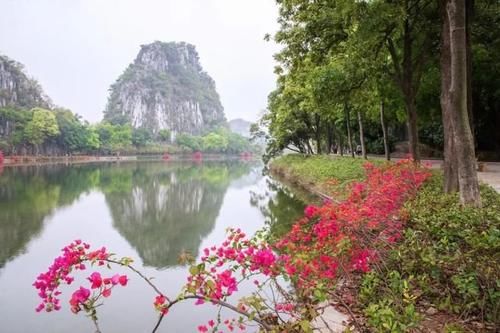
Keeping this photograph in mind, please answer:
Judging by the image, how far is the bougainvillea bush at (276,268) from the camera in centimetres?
281

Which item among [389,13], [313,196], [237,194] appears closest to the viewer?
[389,13]

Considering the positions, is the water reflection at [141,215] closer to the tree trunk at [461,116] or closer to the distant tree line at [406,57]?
the tree trunk at [461,116]

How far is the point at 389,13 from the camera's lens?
30.2 feet

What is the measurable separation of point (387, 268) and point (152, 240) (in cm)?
796

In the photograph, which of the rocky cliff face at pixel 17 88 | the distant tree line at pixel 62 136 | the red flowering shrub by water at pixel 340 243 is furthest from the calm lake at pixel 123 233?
the rocky cliff face at pixel 17 88

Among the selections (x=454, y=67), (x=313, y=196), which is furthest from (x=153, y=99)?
(x=454, y=67)

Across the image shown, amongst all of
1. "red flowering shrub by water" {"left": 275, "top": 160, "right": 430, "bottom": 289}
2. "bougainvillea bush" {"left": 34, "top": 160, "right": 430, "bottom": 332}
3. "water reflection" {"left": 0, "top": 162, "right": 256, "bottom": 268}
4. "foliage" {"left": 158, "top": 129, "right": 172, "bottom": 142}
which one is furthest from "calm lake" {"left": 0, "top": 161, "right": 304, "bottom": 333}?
"foliage" {"left": 158, "top": 129, "right": 172, "bottom": 142}

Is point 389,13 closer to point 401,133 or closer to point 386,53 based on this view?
point 386,53

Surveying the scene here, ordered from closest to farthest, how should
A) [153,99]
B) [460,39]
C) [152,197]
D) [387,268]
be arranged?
[387,268]
[460,39]
[152,197]
[153,99]

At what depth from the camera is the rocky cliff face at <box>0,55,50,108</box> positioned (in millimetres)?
74000

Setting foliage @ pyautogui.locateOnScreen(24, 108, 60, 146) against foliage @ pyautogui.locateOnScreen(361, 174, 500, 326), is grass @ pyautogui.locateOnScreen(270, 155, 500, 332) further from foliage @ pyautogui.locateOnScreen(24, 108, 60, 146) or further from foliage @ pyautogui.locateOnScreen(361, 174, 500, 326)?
foliage @ pyautogui.locateOnScreen(24, 108, 60, 146)

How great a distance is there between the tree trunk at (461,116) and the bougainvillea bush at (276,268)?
1137 millimetres

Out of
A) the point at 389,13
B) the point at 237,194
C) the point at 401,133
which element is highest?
the point at 389,13

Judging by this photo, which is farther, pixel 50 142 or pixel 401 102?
pixel 50 142
